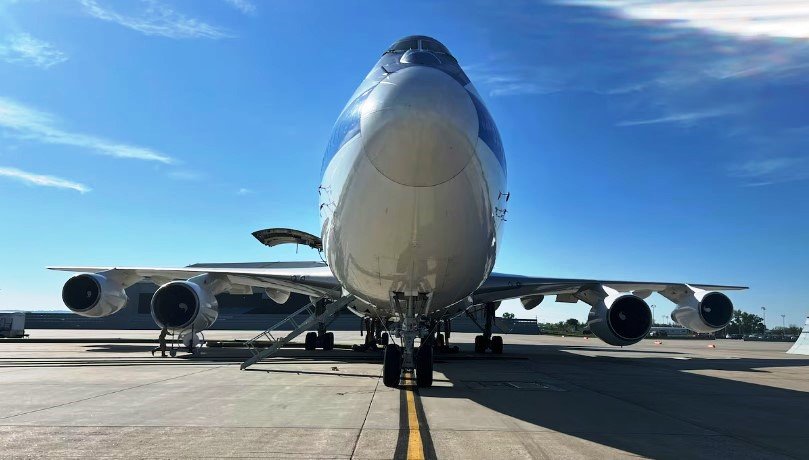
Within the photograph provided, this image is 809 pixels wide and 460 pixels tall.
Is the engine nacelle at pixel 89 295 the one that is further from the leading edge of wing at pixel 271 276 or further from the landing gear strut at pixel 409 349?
the landing gear strut at pixel 409 349

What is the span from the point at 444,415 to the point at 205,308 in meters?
9.72

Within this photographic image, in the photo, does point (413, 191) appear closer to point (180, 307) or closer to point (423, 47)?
point (423, 47)

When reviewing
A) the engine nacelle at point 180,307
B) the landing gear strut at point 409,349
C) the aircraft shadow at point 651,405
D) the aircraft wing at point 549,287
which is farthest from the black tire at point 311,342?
the landing gear strut at point 409,349

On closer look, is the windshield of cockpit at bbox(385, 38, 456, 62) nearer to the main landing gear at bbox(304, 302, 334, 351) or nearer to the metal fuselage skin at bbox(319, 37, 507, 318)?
the metal fuselage skin at bbox(319, 37, 507, 318)

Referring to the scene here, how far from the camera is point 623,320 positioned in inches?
518

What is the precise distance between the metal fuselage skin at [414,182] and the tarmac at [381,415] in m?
1.71

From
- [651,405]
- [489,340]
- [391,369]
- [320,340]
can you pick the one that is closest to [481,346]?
[489,340]

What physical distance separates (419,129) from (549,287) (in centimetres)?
A: 1040

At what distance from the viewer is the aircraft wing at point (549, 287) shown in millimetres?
14109

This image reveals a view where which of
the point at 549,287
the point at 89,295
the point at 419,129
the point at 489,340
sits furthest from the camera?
the point at 489,340

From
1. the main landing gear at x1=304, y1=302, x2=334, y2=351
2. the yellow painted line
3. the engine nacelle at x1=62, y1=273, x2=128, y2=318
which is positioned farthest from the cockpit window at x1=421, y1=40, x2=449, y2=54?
the engine nacelle at x1=62, y1=273, x2=128, y2=318

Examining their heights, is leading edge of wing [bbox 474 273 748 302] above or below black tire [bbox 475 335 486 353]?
above

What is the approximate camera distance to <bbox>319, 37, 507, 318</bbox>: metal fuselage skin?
18.9ft

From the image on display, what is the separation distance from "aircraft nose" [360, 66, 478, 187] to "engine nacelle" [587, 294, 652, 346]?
28.4ft
